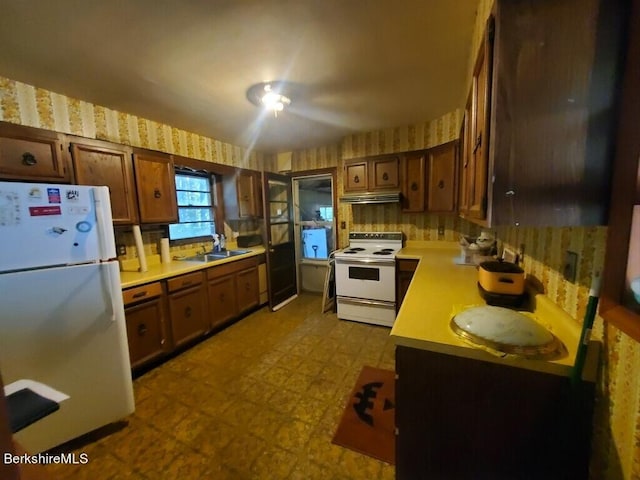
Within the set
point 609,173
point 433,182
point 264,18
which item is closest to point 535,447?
point 609,173

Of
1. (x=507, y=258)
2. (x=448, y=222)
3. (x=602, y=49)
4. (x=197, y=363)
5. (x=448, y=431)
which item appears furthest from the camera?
(x=448, y=222)

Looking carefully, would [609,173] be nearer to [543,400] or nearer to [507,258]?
[543,400]

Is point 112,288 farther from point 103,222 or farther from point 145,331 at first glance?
point 145,331

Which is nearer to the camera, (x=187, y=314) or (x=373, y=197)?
(x=187, y=314)

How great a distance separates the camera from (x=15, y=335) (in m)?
1.29

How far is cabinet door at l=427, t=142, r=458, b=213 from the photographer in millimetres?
2734

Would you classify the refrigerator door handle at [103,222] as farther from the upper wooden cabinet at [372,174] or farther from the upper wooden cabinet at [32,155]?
the upper wooden cabinet at [372,174]

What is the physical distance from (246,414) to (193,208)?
2510mm

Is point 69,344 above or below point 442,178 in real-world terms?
below

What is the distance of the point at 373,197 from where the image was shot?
10.3 ft

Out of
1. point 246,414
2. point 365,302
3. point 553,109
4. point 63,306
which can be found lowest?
point 246,414

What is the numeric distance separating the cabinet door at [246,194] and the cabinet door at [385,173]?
1.72m

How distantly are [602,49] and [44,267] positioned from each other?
8.01 ft

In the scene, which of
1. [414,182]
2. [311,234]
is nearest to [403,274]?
[414,182]
